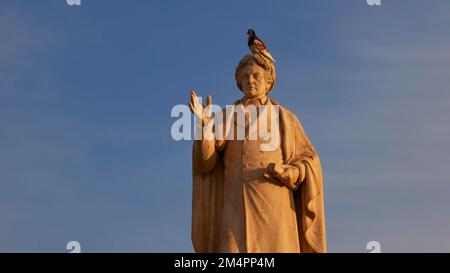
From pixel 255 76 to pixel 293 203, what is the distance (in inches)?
93.6

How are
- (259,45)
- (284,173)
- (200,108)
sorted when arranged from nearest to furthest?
(284,173), (200,108), (259,45)

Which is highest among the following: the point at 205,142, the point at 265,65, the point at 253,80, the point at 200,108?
the point at 265,65

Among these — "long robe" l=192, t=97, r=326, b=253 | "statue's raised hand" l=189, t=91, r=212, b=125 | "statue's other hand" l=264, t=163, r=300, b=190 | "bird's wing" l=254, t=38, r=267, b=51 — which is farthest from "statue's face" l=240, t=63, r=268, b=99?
"statue's other hand" l=264, t=163, r=300, b=190

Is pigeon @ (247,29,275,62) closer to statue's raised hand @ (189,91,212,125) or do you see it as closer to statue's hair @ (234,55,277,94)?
statue's hair @ (234,55,277,94)

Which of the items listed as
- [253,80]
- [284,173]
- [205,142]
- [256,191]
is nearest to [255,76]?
[253,80]

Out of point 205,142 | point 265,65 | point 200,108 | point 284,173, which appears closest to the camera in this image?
point 284,173

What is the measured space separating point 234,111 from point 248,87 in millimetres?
487

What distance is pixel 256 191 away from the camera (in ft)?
57.7

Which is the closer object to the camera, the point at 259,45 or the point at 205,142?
the point at 205,142

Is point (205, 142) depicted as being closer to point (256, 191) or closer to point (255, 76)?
point (256, 191)

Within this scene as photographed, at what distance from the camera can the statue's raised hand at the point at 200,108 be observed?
57.6 feet

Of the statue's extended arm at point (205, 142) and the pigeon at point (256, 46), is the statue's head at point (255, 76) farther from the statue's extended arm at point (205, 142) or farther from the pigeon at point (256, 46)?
the statue's extended arm at point (205, 142)

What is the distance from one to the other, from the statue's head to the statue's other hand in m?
1.59
